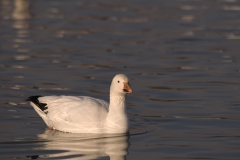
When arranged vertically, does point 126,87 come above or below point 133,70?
above

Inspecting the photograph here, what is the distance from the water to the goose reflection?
0.02 m

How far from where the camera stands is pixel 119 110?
41.9 ft

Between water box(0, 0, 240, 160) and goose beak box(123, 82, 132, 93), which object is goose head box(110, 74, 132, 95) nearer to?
goose beak box(123, 82, 132, 93)

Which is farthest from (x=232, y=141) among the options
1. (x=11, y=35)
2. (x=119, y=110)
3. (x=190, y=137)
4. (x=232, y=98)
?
(x=11, y=35)

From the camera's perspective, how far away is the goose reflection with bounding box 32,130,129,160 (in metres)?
11.6

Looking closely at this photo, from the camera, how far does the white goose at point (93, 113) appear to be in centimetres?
1270

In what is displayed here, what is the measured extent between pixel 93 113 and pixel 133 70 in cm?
572

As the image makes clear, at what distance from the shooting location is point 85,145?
12.2 m

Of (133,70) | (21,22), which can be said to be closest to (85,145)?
(133,70)

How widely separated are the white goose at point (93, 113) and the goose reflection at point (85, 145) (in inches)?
4.8

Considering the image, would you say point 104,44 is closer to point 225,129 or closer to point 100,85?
point 100,85

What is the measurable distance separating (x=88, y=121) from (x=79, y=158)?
1.46 metres

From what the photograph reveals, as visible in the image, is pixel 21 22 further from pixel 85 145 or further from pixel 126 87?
pixel 85 145

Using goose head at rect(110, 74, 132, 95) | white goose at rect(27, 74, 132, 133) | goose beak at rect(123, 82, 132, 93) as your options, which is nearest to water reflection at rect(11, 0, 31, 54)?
white goose at rect(27, 74, 132, 133)
